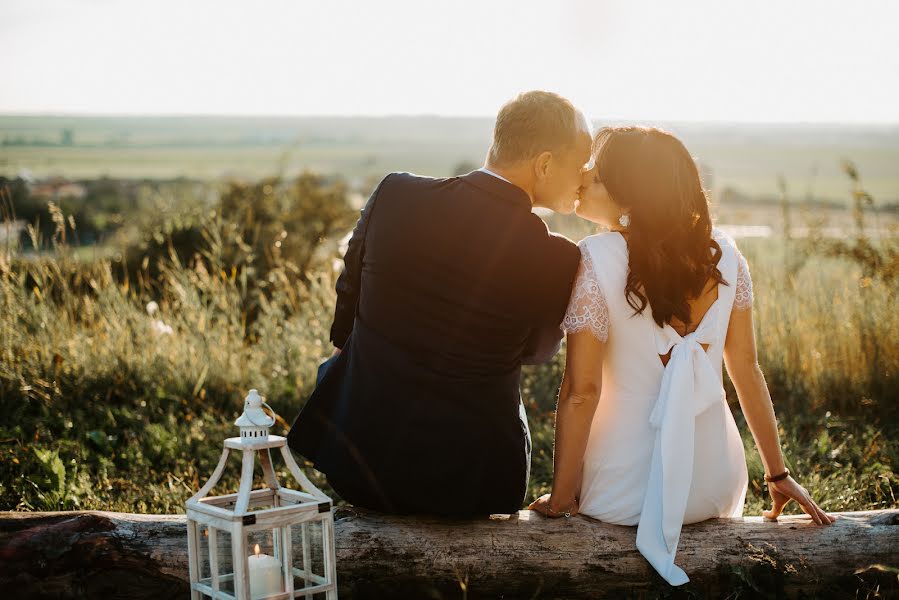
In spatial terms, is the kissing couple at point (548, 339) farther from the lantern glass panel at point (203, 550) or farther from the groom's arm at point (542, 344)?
the lantern glass panel at point (203, 550)

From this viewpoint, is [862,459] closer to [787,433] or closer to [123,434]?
[787,433]

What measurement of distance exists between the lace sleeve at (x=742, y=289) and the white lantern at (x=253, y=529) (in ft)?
5.28

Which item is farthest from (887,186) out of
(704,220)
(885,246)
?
(704,220)

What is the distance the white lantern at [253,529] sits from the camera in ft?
8.18

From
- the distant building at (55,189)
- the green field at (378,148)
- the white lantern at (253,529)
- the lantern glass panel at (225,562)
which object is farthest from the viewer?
the green field at (378,148)

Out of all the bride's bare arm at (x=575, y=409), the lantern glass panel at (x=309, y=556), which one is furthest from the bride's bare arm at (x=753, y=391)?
the lantern glass panel at (x=309, y=556)

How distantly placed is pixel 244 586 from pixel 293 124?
131 m

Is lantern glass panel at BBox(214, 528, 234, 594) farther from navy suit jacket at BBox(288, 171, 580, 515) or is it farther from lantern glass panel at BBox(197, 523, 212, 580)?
navy suit jacket at BBox(288, 171, 580, 515)

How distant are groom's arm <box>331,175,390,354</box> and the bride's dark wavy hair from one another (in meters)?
0.82

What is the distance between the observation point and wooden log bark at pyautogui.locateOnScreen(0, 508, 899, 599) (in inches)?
116

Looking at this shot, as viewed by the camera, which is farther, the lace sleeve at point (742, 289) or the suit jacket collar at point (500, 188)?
the lace sleeve at point (742, 289)

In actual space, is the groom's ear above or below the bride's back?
above

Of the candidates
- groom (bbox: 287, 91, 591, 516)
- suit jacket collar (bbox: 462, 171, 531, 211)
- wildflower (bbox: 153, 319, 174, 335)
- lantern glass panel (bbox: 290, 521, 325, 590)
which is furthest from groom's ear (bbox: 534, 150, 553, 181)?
wildflower (bbox: 153, 319, 174, 335)

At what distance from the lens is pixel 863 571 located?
10.2 feet
